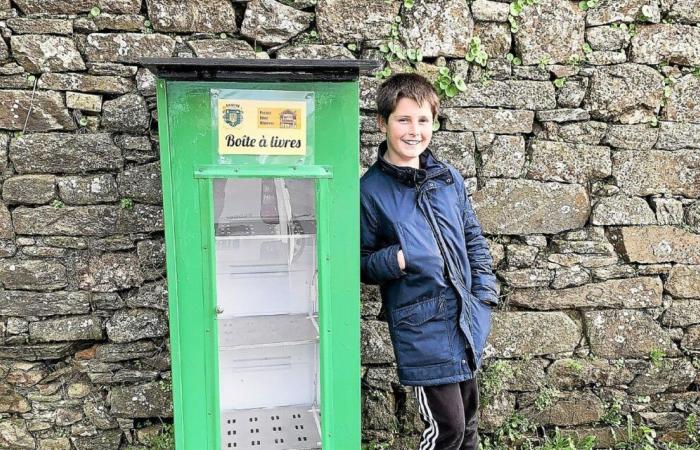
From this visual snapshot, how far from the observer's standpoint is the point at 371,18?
10.6ft

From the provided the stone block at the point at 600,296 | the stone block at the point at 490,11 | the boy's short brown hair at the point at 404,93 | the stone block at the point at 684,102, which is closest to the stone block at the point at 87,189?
the boy's short brown hair at the point at 404,93

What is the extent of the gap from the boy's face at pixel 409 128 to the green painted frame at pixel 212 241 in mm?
317

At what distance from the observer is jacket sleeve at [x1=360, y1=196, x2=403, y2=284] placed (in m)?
2.61

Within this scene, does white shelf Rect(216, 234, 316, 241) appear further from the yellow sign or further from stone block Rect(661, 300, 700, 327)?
stone block Rect(661, 300, 700, 327)

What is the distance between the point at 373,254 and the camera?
2668mm

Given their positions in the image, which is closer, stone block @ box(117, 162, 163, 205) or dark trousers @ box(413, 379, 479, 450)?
dark trousers @ box(413, 379, 479, 450)

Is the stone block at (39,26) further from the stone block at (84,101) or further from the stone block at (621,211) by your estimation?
the stone block at (621,211)

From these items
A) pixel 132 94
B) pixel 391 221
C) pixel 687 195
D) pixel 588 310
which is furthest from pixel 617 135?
pixel 132 94

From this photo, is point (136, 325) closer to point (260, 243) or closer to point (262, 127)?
point (260, 243)

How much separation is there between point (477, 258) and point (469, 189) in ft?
2.21

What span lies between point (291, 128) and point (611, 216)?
2014mm

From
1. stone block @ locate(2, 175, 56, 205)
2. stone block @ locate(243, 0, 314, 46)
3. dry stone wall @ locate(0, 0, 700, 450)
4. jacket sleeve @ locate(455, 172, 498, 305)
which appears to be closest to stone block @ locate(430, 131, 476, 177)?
dry stone wall @ locate(0, 0, 700, 450)

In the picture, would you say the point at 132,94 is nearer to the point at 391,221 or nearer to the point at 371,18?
the point at 371,18

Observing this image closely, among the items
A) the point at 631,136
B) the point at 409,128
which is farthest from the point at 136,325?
the point at 631,136
